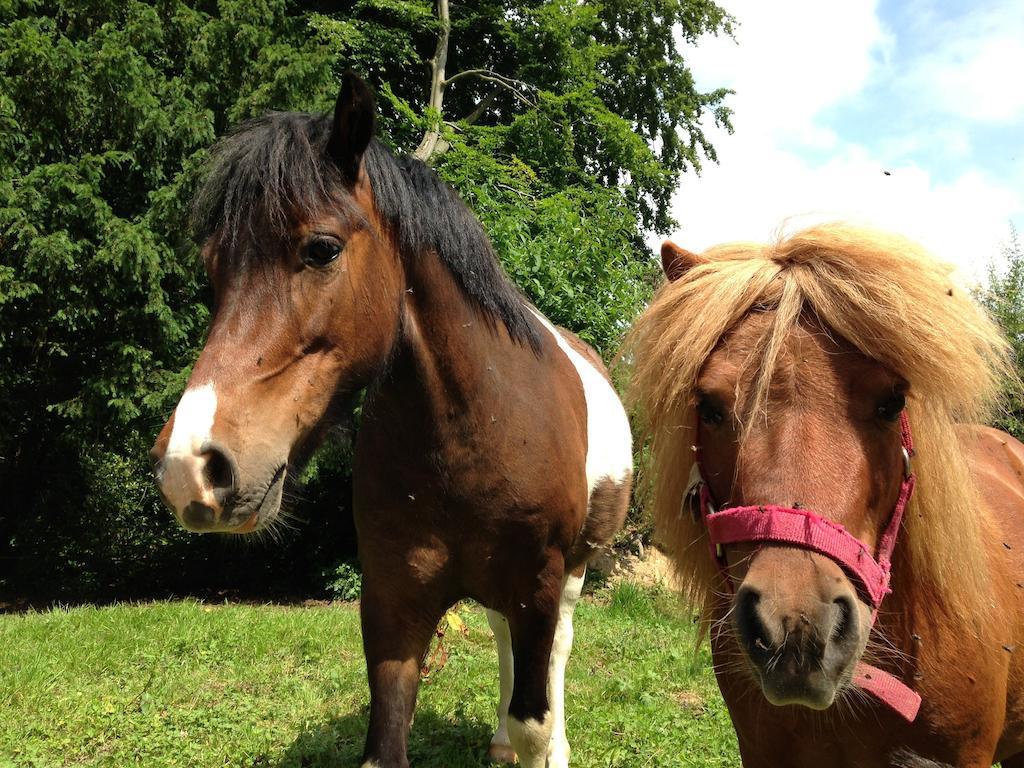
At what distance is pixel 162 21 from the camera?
8.34 m

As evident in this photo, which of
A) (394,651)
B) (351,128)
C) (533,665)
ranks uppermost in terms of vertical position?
(351,128)

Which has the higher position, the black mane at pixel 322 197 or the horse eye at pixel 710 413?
the black mane at pixel 322 197

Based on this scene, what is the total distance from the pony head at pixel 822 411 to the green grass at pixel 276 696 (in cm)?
93

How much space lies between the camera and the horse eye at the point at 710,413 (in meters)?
1.63

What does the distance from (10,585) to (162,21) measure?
7.02m

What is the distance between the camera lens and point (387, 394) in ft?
8.38

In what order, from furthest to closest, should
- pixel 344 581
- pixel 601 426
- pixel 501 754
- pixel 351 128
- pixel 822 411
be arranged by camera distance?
pixel 344 581
pixel 601 426
pixel 501 754
pixel 351 128
pixel 822 411

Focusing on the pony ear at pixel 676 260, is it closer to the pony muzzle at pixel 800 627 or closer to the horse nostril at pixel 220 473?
the pony muzzle at pixel 800 627

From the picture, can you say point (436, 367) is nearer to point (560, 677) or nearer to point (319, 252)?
point (319, 252)

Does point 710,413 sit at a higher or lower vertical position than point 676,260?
lower

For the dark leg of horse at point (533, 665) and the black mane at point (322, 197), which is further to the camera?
the dark leg of horse at point (533, 665)

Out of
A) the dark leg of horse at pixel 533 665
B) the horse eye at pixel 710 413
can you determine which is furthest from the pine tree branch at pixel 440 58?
the horse eye at pixel 710 413

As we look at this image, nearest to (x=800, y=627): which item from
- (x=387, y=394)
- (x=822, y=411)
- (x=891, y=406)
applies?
(x=822, y=411)

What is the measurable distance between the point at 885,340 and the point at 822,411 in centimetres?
22
